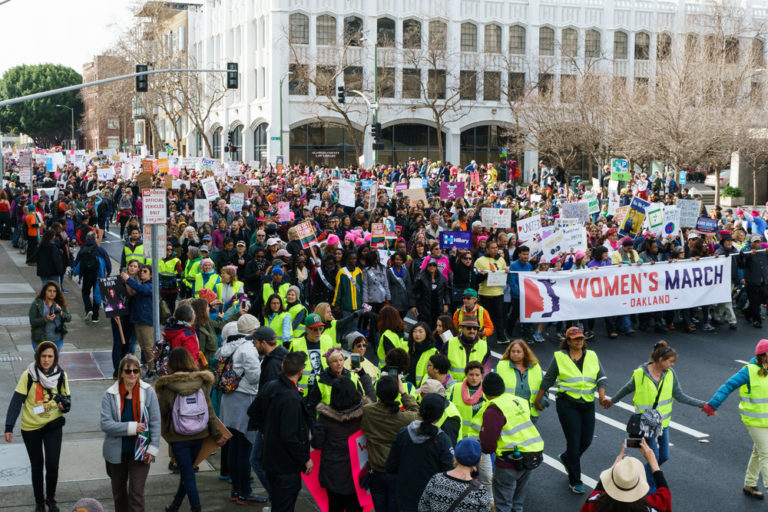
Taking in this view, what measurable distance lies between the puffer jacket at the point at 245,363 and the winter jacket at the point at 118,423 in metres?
1.10

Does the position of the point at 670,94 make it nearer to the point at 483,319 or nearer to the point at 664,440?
the point at 483,319

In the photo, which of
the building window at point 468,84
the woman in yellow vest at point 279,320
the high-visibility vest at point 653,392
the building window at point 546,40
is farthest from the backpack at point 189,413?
the building window at point 546,40

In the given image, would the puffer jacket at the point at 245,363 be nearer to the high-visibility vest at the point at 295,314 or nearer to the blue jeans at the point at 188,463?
the blue jeans at the point at 188,463

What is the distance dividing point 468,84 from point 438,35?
12.1ft

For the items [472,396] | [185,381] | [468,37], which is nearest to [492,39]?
[468,37]

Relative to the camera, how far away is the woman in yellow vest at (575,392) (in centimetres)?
902

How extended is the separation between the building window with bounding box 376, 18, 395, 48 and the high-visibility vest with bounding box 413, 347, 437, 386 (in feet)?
177

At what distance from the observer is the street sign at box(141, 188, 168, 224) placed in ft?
39.1

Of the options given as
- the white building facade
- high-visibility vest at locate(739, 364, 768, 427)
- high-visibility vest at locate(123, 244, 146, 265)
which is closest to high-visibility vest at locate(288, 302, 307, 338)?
high-visibility vest at locate(739, 364, 768, 427)

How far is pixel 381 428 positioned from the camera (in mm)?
7289

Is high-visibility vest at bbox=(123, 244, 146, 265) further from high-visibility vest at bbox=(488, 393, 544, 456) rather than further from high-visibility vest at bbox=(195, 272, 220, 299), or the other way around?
high-visibility vest at bbox=(488, 393, 544, 456)

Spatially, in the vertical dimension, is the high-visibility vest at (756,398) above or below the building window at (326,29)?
below

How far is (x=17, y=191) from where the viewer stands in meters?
35.7

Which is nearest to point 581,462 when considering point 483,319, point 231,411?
point 483,319
